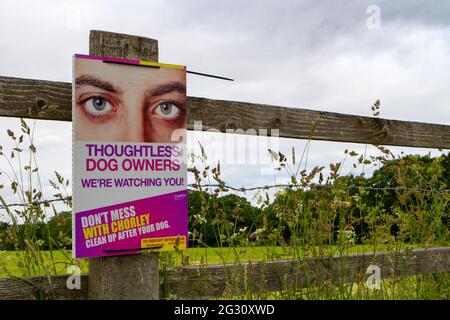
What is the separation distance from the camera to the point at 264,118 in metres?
3.76

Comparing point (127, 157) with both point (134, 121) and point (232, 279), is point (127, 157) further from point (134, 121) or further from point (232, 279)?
point (232, 279)

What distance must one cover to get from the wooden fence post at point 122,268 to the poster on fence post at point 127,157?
3.7 inches

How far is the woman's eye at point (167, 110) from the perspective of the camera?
3105 millimetres

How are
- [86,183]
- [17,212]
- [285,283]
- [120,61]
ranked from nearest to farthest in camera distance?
[86,183], [120,61], [17,212], [285,283]

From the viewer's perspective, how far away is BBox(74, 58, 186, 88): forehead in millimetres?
2941

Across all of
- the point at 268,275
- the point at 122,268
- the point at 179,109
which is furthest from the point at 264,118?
the point at 122,268

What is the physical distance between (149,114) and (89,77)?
1.27ft

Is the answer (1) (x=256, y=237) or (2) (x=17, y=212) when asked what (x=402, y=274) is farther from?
(2) (x=17, y=212)

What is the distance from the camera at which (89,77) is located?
9.68ft

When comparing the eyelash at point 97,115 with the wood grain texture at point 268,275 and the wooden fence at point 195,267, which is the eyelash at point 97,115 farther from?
the wood grain texture at point 268,275

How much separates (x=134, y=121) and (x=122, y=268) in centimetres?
84
